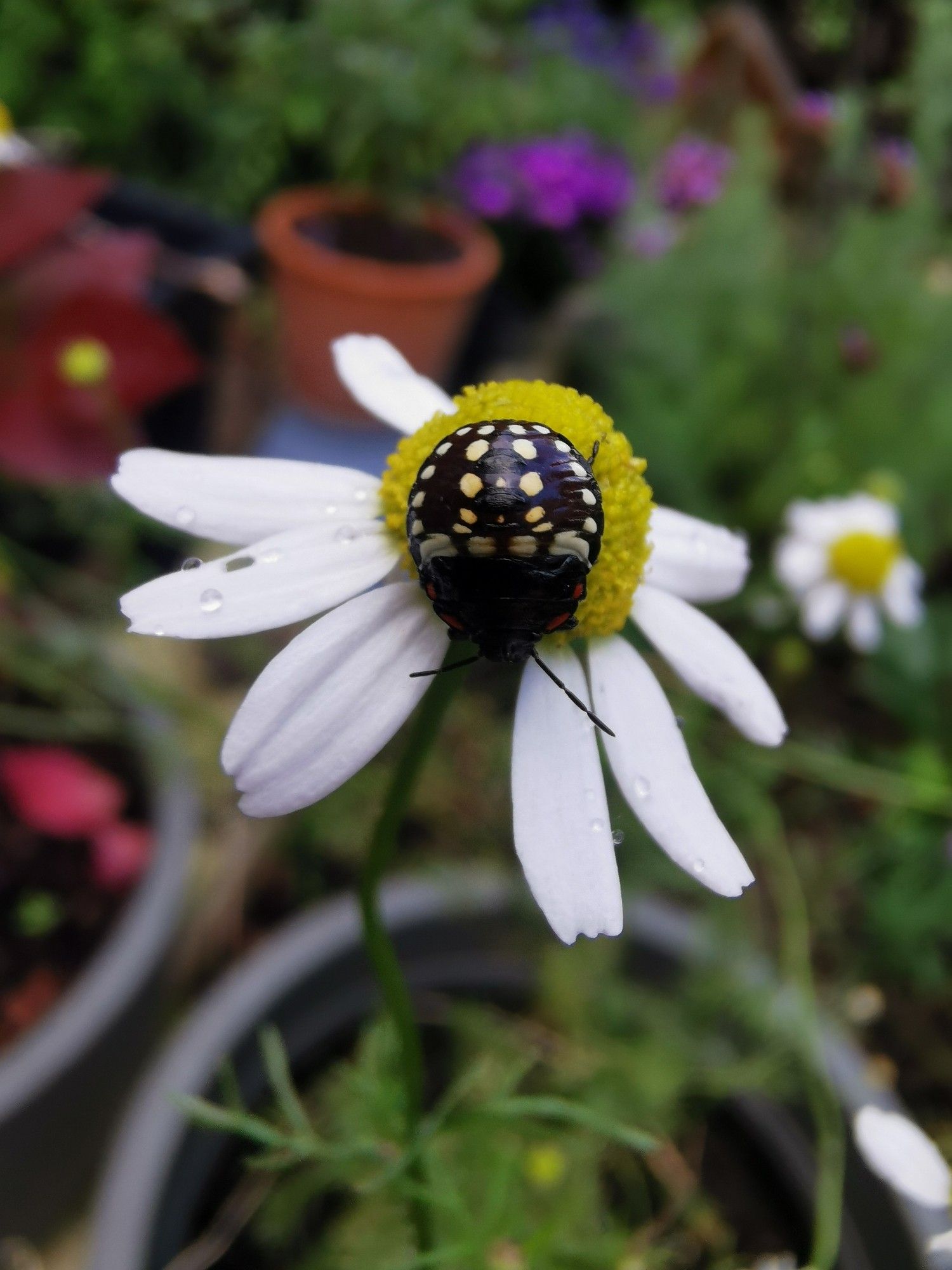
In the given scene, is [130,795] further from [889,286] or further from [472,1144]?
[889,286]

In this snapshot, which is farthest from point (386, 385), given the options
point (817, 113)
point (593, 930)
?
point (817, 113)

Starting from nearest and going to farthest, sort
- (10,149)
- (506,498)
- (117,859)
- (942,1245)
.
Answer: (506,498)
(942,1245)
(117,859)
(10,149)

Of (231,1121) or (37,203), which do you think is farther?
(37,203)

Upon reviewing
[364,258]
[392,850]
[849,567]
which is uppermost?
[392,850]

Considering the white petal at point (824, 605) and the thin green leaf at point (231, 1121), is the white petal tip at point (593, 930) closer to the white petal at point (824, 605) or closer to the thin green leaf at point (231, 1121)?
the thin green leaf at point (231, 1121)

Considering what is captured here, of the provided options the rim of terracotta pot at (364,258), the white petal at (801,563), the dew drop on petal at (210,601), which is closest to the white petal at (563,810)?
the dew drop on petal at (210,601)

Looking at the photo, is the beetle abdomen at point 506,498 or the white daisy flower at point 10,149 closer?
the beetle abdomen at point 506,498

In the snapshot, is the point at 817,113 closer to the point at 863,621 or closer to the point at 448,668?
the point at 863,621

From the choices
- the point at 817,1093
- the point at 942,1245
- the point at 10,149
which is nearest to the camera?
the point at 942,1245

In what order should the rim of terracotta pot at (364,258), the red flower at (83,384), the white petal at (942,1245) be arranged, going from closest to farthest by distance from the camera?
the white petal at (942,1245), the red flower at (83,384), the rim of terracotta pot at (364,258)
